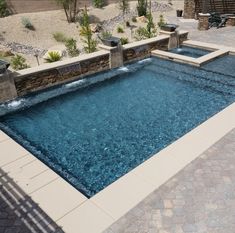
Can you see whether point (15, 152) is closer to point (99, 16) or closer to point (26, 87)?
point (26, 87)

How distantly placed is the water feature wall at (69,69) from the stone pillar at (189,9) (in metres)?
13.4

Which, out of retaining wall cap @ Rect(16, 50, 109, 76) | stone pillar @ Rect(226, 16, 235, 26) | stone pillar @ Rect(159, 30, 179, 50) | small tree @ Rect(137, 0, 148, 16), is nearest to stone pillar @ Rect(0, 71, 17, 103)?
retaining wall cap @ Rect(16, 50, 109, 76)

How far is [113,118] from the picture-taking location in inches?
453

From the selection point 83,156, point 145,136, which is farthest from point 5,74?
point 145,136

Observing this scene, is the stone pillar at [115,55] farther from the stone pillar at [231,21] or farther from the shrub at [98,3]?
the shrub at [98,3]

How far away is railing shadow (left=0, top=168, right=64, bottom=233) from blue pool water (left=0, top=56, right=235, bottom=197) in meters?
1.49

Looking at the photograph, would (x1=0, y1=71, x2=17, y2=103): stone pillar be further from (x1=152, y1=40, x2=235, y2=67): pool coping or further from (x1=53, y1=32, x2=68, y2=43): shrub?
(x1=53, y1=32, x2=68, y2=43): shrub

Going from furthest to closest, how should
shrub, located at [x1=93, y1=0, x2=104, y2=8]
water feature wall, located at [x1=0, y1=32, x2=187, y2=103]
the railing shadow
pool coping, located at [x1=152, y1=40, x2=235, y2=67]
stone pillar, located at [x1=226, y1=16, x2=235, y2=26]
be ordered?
shrub, located at [x1=93, y1=0, x2=104, y2=8] → stone pillar, located at [x1=226, y1=16, x2=235, y2=26] → pool coping, located at [x1=152, y1=40, x2=235, y2=67] → water feature wall, located at [x1=0, y1=32, x2=187, y2=103] → the railing shadow

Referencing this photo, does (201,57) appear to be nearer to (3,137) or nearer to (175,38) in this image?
(175,38)

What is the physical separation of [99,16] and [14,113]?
24.1 metres

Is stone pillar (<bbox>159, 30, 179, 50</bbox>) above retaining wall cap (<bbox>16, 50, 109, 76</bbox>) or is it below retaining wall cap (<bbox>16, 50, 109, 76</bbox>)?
below

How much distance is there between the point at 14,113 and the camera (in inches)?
469

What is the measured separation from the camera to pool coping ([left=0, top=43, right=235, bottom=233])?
6.44 metres

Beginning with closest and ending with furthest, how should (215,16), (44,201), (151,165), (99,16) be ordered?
1. (44,201)
2. (151,165)
3. (215,16)
4. (99,16)
